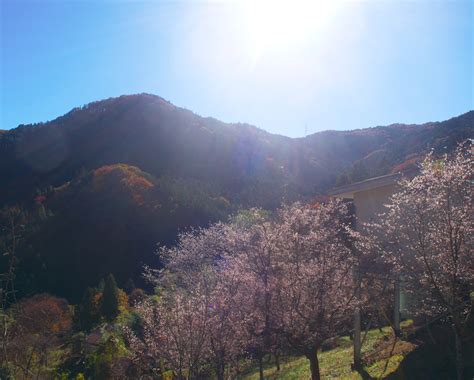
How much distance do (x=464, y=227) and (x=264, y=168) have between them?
179 feet

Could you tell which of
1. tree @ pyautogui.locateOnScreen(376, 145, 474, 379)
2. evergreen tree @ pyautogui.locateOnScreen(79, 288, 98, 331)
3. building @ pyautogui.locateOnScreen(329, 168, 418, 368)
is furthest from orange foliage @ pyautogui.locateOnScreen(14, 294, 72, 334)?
tree @ pyautogui.locateOnScreen(376, 145, 474, 379)

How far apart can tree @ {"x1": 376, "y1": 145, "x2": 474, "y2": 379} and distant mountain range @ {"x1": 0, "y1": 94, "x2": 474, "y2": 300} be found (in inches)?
1040

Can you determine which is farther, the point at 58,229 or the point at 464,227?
the point at 58,229

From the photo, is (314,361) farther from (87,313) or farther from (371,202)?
(87,313)

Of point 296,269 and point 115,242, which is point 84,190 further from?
point 296,269

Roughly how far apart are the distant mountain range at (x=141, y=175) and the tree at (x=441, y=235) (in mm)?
26418

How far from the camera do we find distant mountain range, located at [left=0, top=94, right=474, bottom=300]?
5097 cm

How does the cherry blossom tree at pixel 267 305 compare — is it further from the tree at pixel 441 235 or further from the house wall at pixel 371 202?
the house wall at pixel 371 202

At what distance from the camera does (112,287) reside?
33.6 m

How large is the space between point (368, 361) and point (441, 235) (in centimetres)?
566

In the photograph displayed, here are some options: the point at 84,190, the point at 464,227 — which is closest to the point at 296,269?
the point at 464,227

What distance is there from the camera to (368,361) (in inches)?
382

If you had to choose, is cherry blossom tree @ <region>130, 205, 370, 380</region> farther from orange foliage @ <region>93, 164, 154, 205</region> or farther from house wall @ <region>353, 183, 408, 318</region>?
orange foliage @ <region>93, 164, 154, 205</region>

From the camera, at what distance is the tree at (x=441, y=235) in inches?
196
